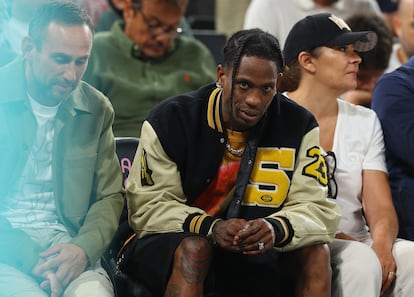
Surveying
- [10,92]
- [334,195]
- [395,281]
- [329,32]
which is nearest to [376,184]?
[334,195]

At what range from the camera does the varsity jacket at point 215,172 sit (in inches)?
98.4

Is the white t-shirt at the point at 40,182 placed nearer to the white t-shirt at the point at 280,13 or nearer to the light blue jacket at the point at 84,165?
the light blue jacket at the point at 84,165

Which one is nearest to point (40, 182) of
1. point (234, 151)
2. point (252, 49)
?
point (234, 151)

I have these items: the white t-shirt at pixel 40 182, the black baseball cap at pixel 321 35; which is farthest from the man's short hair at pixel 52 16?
the black baseball cap at pixel 321 35

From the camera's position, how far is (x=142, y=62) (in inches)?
149

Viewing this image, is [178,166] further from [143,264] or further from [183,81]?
[183,81]

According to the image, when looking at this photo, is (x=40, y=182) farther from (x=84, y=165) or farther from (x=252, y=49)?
(x=252, y=49)

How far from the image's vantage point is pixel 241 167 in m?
2.57

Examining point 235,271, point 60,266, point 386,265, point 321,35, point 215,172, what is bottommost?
point 386,265

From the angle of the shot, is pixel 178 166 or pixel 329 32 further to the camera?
pixel 329 32

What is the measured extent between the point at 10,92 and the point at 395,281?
52.8 inches

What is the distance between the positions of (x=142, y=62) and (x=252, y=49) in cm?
132

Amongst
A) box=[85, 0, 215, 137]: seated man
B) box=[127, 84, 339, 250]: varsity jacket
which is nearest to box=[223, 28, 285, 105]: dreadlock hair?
box=[127, 84, 339, 250]: varsity jacket

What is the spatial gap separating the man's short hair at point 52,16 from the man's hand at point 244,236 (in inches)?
26.2
